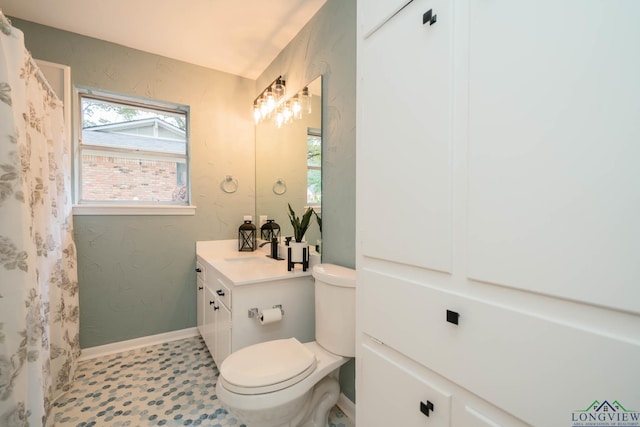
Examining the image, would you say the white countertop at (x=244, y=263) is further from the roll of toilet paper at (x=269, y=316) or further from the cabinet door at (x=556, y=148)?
the cabinet door at (x=556, y=148)

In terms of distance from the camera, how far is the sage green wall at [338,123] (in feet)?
5.22

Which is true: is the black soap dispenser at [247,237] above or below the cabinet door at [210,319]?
above

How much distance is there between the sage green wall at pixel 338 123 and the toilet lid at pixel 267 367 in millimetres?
429

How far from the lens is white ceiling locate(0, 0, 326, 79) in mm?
1828

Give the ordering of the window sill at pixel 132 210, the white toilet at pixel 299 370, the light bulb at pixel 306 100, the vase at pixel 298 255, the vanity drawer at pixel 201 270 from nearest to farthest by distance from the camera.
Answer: the white toilet at pixel 299 370 → the vase at pixel 298 255 → the light bulb at pixel 306 100 → the window sill at pixel 132 210 → the vanity drawer at pixel 201 270

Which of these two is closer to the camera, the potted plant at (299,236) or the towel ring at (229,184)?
the potted plant at (299,236)

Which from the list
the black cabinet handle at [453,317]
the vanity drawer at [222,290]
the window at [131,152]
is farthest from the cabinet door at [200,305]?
the black cabinet handle at [453,317]

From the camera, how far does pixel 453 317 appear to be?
28.5 inches

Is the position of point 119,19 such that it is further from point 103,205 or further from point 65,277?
point 65,277

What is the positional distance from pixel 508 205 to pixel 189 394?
6.64ft

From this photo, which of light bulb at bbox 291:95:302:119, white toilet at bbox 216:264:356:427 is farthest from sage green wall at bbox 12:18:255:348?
white toilet at bbox 216:264:356:427

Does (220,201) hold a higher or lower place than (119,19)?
lower

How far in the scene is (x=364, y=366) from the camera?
1.05 metres

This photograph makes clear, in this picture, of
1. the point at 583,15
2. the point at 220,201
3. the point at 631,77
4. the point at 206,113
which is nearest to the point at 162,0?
the point at 206,113
